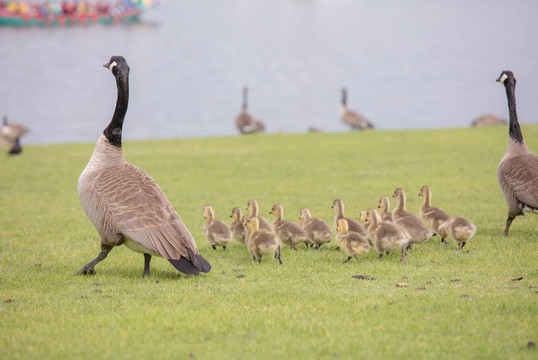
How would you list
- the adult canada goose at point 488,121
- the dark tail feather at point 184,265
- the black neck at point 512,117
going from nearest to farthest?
1. the dark tail feather at point 184,265
2. the black neck at point 512,117
3. the adult canada goose at point 488,121

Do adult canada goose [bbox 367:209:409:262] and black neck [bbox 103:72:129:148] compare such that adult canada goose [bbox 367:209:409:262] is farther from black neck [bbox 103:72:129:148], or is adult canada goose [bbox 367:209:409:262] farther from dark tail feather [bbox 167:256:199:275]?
black neck [bbox 103:72:129:148]

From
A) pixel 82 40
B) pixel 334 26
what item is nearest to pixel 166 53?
pixel 82 40

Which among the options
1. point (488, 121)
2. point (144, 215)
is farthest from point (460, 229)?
point (488, 121)

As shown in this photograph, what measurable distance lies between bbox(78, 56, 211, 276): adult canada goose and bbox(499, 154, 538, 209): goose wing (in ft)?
17.2

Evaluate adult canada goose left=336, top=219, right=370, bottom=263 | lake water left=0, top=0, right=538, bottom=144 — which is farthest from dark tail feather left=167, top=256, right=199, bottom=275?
lake water left=0, top=0, right=538, bottom=144

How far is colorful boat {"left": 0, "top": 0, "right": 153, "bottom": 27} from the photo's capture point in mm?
95375

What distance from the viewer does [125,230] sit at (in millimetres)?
8242

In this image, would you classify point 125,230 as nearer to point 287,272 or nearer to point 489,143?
point 287,272

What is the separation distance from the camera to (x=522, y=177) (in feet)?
34.4

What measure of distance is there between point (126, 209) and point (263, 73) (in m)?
53.9

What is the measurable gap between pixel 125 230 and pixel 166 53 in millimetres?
68695

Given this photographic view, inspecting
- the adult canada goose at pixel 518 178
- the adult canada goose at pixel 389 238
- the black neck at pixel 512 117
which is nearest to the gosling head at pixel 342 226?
the adult canada goose at pixel 389 238

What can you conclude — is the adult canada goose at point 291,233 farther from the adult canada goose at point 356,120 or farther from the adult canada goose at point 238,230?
the adult canada goose at point 356,120

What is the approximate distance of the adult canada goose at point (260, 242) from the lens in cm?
916
